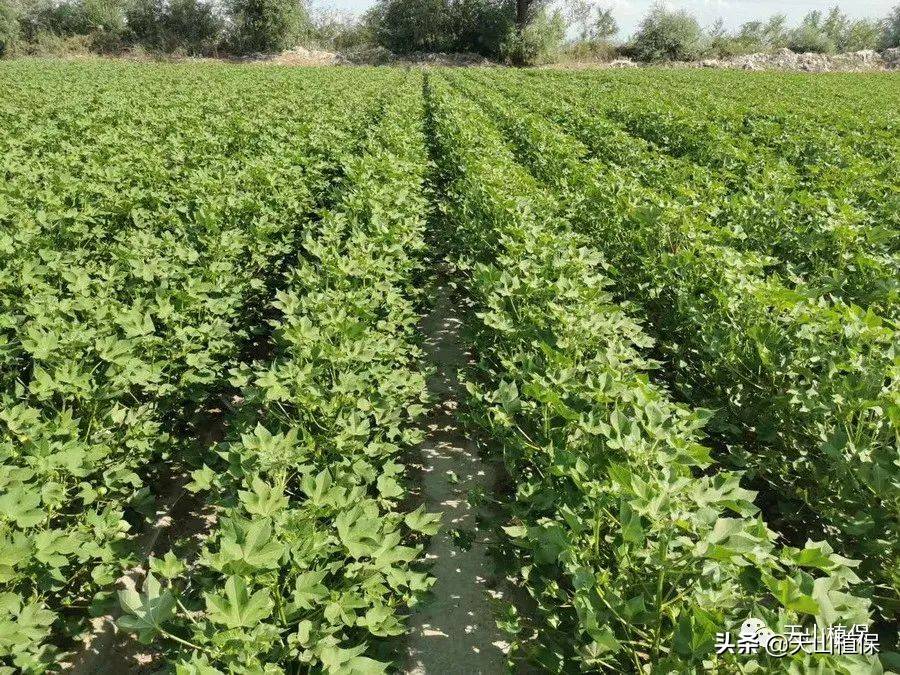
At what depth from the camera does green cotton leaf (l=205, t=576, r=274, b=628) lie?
4.99 feet

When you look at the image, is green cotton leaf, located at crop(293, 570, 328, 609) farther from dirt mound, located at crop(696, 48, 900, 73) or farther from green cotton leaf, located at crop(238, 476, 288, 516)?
dirt mound, located at crop(696, 48, 900, 73)

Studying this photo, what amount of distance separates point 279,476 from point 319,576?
1.73 feet

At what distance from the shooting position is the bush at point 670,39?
149 feet

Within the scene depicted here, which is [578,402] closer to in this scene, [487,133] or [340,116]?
[487,133]

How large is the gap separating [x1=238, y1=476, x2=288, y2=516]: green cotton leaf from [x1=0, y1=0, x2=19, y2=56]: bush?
193 feet

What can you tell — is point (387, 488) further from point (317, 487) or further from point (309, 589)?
point (309, 589)

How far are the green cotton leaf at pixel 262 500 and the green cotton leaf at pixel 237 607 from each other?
344mm

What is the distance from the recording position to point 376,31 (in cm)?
5044

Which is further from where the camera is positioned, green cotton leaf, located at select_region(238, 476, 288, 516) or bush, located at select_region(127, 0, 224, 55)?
bush, located at select_region(127, 0, 224, 55)

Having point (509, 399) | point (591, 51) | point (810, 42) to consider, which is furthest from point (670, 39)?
point (509, 399)

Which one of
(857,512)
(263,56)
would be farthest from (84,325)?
(263,56)

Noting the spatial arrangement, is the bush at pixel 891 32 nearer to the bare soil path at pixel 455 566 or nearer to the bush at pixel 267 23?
the bush at pixel 267 23

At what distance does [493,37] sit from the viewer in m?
44.5

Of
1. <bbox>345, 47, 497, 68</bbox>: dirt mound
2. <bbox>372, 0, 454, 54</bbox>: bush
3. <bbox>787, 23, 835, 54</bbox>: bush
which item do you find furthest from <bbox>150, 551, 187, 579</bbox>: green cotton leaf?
<bbox>787, 23, 835, 54</bbox>: bush
